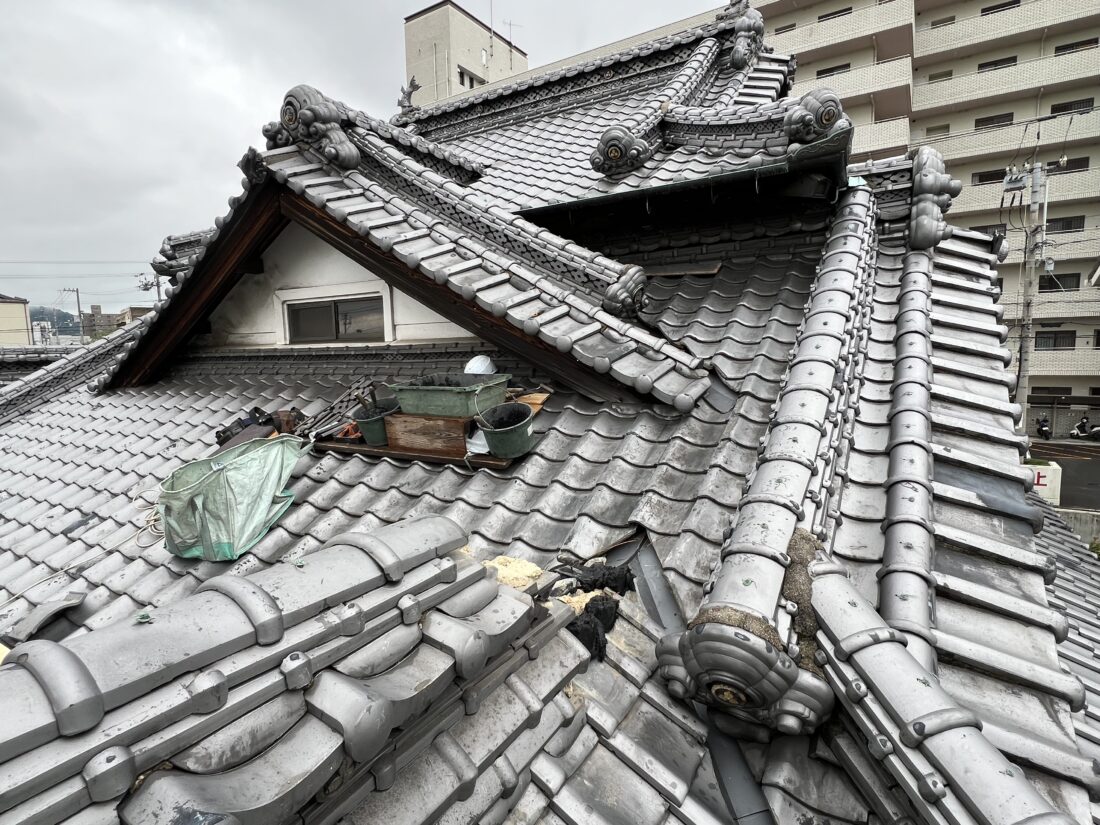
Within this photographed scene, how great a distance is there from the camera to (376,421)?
16.3 ft

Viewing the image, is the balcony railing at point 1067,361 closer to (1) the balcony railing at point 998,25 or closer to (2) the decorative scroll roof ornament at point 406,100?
(1) the balcony railing at point 998,25

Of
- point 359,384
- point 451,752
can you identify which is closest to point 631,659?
point 451,752

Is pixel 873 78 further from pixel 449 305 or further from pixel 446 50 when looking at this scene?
pixel 449 305

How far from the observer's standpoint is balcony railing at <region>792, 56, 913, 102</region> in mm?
33031

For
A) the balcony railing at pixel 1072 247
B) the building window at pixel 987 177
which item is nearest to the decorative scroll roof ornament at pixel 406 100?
the balcony railing at pixel 1072 247

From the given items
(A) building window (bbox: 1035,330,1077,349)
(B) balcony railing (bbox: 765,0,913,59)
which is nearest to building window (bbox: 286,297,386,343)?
(B) balcony railing (bbox: 765,0,913,59)

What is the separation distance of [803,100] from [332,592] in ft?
20.7

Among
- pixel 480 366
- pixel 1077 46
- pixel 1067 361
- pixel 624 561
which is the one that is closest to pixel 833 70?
pixel 1077 46

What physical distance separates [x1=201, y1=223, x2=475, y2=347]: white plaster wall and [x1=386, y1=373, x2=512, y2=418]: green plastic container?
117 cm

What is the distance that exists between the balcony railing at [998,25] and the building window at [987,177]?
7.90 m

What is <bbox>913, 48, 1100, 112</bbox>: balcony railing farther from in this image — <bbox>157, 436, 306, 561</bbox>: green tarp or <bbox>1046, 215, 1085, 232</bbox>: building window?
<bbox>157, 436, 306, 561</bbox>: green tarp

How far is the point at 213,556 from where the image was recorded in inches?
163

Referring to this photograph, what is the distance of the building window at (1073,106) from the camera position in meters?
34.0

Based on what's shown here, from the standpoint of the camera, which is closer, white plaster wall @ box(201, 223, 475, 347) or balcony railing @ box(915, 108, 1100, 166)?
white plaster wall @ box(201, 223, 475, 347)
